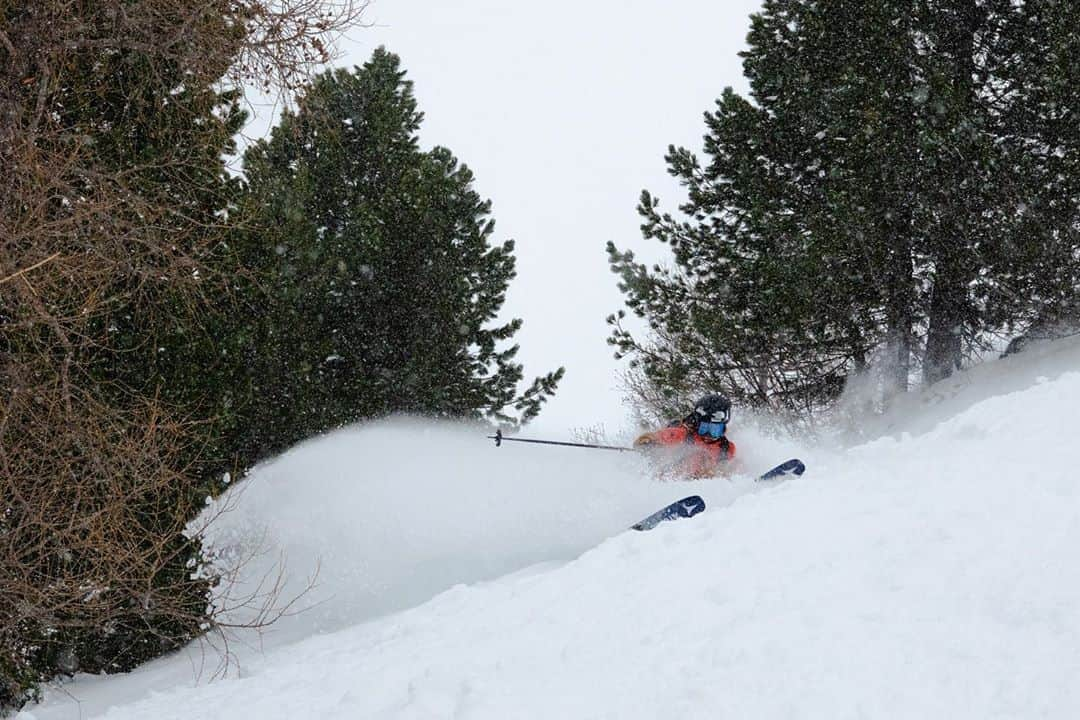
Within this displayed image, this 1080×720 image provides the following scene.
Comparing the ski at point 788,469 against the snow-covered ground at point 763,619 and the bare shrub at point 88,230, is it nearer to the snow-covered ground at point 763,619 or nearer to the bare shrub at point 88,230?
the snow-covered ground at point 763,619

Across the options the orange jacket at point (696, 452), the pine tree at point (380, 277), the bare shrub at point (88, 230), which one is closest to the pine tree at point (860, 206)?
the orange jacket at point (696, 452)

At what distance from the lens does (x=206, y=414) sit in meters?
9.26

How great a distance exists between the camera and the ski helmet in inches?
443

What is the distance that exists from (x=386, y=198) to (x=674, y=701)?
48.5 ft

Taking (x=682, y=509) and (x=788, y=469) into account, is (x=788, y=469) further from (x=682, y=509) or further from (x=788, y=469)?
(x=682, y=509)

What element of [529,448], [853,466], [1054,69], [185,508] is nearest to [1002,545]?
[853,466]

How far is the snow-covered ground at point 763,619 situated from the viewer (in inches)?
173

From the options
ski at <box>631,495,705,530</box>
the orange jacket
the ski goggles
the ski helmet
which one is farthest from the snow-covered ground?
ski at <box>631,495,705,530</box>

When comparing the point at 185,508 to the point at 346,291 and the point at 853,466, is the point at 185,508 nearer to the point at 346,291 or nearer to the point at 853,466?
the point at 853,466

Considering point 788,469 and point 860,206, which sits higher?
point 860,206

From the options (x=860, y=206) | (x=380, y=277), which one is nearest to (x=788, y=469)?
(x=860, y=206)

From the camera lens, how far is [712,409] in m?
11.3

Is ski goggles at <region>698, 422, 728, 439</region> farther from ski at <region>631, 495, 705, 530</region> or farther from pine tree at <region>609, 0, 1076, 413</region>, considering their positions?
pine tree at <region>609, 0, 1076, 413</region>

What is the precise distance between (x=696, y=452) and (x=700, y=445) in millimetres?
98
